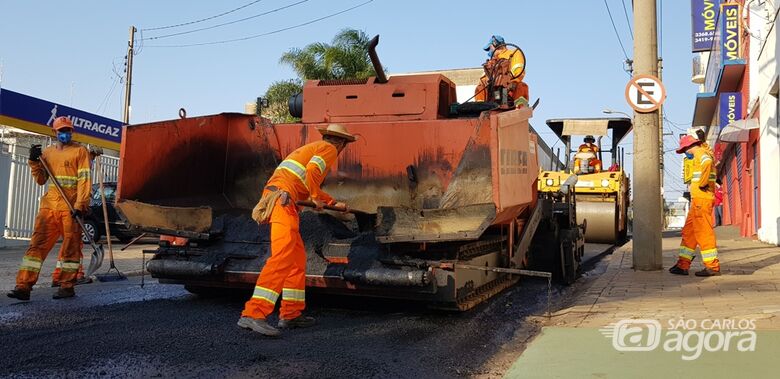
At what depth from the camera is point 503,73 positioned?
277 inches

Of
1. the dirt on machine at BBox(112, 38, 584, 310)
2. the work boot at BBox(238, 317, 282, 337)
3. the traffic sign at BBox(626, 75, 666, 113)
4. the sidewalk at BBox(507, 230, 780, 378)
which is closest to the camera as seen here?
the sidewalk at BBox(507, 230, 780, 378)

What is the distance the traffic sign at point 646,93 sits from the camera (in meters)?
8.16

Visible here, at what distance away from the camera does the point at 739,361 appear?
3.62m

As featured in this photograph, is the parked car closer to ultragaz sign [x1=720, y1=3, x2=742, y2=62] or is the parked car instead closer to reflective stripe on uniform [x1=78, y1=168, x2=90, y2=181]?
reflective stripe on uniform [x1=78, y1=168, x2=90, y2=181]

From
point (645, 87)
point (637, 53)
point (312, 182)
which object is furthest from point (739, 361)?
point (637, 53)

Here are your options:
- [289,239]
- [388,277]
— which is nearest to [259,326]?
[289,239]

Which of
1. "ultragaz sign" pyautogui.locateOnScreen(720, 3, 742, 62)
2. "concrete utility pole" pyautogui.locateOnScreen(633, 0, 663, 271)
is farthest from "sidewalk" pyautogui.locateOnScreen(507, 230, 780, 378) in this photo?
"ultragaz sign" pyautogui.locateOnScreen(720, 3, 742, 62)

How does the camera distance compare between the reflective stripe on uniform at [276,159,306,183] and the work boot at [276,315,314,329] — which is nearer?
the work boot at [276,315,314,329]

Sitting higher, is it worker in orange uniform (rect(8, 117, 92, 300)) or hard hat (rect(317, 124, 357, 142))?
hard hat (rect(317, 124, 357, 142))

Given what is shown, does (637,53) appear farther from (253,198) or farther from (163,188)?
(163,188)

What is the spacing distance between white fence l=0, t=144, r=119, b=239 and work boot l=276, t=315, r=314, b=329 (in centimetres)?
1086

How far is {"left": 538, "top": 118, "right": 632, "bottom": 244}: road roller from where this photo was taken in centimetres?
1327

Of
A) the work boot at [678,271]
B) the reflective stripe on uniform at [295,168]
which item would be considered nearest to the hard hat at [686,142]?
the work boot at [678,271]

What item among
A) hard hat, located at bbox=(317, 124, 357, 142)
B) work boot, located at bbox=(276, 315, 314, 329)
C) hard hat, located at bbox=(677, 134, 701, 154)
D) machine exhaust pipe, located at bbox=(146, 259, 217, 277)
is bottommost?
work boot, located at bbox=(276, 315, 314, 329)
